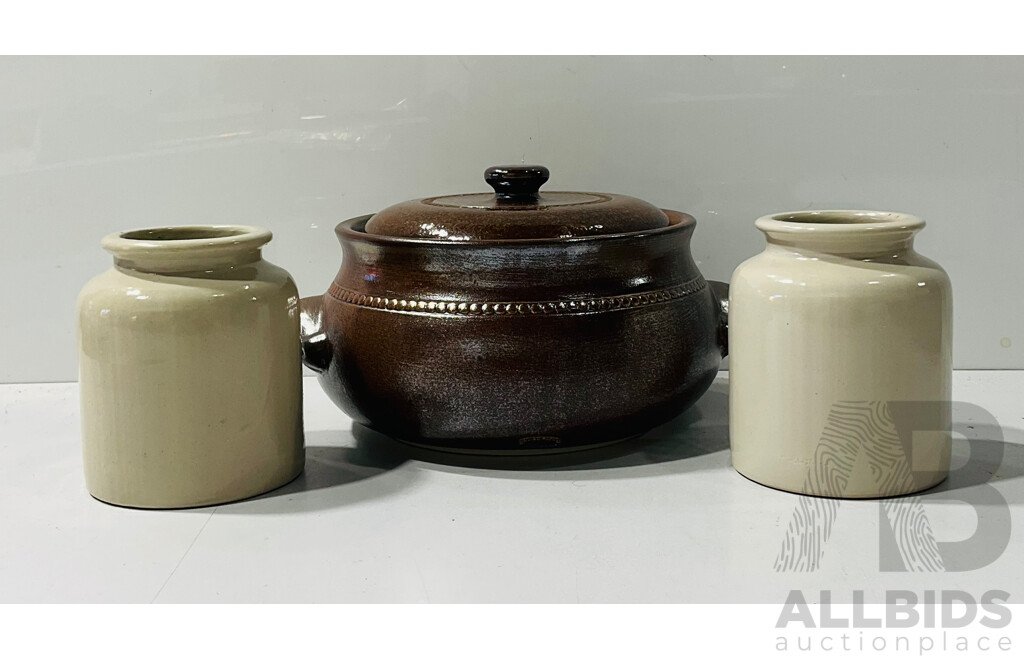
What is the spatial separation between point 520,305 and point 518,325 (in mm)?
23

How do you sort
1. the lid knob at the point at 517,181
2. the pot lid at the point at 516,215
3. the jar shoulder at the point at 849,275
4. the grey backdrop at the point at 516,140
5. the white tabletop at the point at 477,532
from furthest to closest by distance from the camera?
the grey backdrop at the point at 516,140, the lid knob at the point at 517,181, the pot lid at the point at 516,215, the jar shoulder at the point at 849,275, the white tabletop at the point at 477,532

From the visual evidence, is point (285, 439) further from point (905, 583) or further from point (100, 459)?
point (905, 583)

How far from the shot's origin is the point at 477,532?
3.78ft

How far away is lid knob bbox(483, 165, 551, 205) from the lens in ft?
4.59

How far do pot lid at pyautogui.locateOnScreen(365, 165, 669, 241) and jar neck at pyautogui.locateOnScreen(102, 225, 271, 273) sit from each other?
18 cm

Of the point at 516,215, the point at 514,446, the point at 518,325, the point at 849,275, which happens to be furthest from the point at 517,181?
the point at 849,275

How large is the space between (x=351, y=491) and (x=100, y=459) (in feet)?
0.88

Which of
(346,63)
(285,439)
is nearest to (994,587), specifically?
(285,439)

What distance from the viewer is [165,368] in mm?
1179

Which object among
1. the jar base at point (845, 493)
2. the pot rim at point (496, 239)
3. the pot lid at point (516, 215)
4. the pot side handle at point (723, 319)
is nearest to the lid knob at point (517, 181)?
the pot lid at point (516, 215)

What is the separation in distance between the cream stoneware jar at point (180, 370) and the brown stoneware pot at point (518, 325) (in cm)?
13

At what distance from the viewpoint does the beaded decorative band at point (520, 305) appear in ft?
4.17

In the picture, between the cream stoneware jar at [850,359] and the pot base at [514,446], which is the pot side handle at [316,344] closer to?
the pot base at [514,446]

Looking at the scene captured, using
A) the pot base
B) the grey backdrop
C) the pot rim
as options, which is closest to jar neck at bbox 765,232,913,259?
the pot rim
